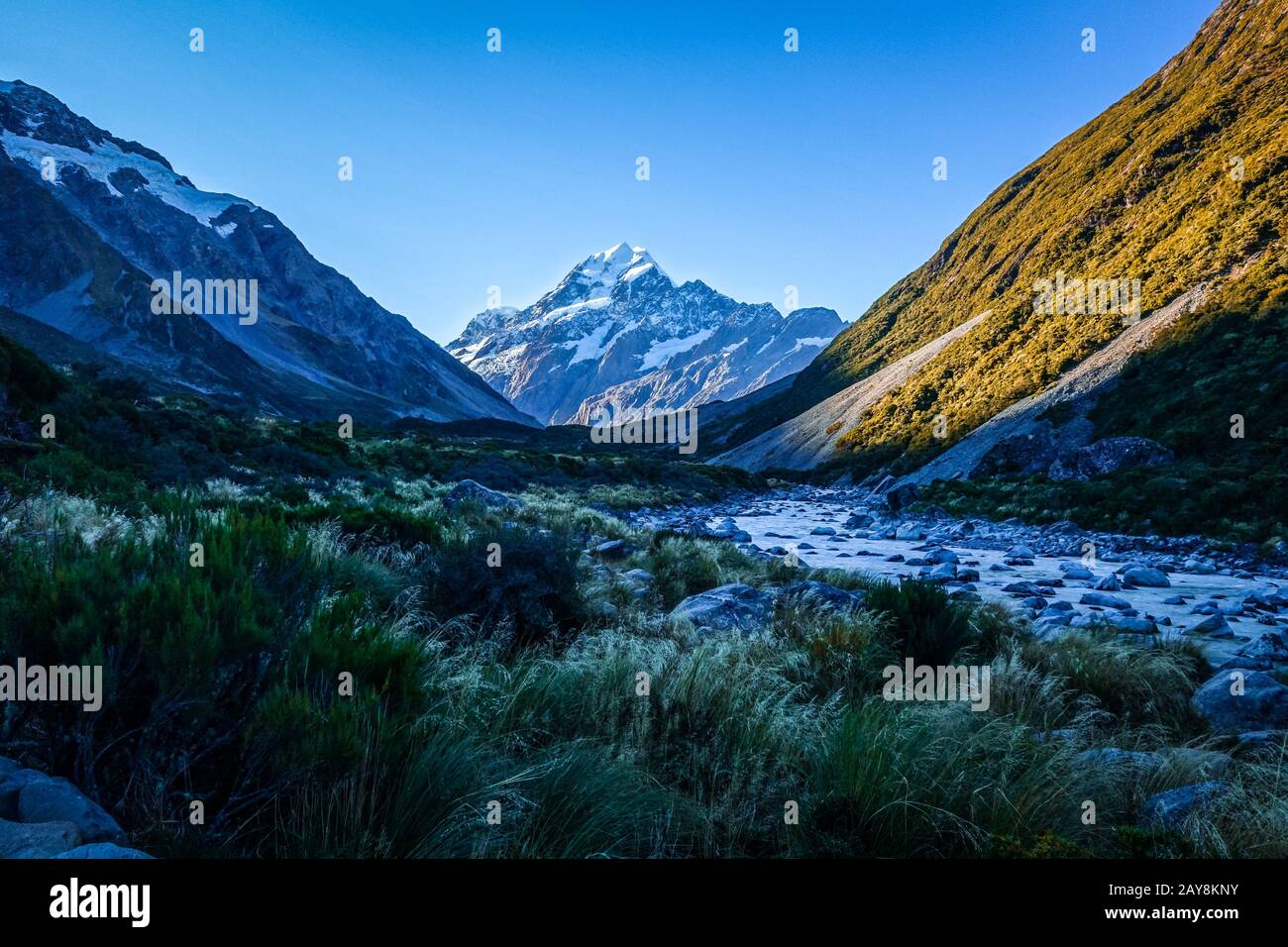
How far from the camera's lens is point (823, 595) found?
7066 mm

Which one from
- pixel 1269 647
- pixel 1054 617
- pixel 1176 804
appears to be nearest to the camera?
pixel 1176 804

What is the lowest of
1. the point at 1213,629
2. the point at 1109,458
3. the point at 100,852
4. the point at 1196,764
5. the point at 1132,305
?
the point at 1213,629

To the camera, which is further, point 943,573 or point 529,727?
point 943,573

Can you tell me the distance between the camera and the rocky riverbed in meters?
7.02

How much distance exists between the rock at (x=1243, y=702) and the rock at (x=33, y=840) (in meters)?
5.78

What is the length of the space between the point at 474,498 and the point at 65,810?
16.1m

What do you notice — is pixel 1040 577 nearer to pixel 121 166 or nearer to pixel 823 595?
pixel 823 595

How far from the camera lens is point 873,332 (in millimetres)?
89062

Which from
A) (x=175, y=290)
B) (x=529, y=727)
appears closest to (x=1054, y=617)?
(x=529, y=727)

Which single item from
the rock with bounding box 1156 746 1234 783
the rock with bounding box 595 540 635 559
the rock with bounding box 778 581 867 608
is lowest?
the rock with bounding box 1156 746 1234 783

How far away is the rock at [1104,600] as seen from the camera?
27.4ft

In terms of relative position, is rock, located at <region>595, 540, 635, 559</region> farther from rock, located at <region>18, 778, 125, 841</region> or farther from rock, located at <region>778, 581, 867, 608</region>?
rock, located at <region>18, 778, 125, 841</region>

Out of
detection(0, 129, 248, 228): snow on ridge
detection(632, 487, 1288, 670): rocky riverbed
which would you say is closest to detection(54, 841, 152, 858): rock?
detection(632, 487, 1288, 670): rocky riverbed

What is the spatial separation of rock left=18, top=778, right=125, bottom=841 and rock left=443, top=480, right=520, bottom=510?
537 inches
